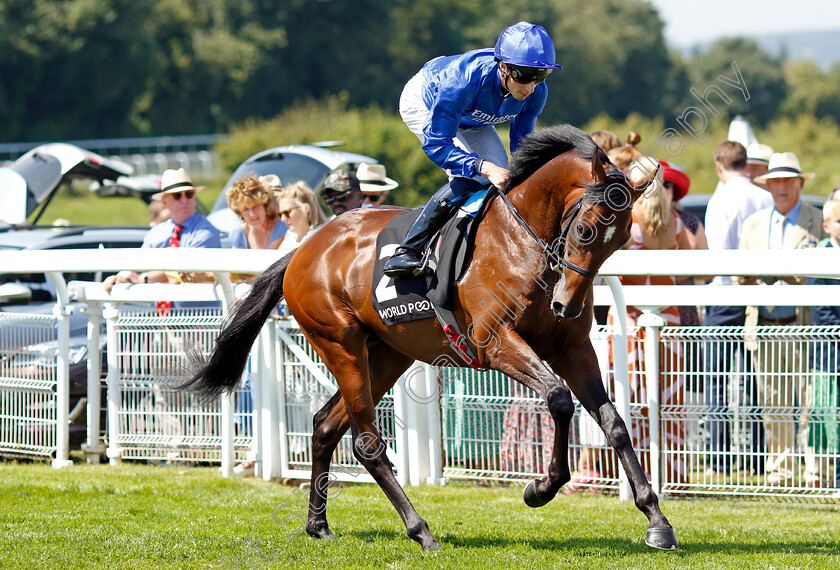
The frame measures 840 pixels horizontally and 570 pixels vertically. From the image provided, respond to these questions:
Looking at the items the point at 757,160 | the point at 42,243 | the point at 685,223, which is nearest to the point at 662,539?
the point at 685,223

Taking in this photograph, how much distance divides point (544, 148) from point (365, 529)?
211 cm

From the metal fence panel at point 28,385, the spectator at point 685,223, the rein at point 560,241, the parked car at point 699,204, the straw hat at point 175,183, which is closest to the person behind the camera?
the rein at point 560,241

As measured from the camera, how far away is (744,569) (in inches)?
166

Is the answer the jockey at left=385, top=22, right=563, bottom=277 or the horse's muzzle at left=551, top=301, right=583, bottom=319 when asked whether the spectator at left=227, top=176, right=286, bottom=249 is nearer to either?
the jockey at left=385, top=22, right=563, bottom=277

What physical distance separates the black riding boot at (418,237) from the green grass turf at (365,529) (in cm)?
127

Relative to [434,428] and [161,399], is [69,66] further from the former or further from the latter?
[434,428]

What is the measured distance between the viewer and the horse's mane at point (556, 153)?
4.18 meters

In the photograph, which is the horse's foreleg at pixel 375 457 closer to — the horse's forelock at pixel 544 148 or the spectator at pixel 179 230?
the horse's forelock at pixel 544 148

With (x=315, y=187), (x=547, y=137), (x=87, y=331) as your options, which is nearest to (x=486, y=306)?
(x=547, y=137)

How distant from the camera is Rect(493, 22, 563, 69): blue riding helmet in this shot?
4.45 meters

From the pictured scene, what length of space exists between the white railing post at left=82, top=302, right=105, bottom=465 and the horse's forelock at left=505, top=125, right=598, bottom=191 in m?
3.64

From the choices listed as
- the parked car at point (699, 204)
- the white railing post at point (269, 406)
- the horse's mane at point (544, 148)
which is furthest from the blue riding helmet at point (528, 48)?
the parked car at point (699, 204)

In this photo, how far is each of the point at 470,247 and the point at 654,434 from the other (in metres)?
1.85

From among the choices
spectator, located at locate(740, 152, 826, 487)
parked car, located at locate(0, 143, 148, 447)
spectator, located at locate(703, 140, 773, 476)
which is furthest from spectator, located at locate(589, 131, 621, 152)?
parked car, located at locate(0, 143, 148, 447)
